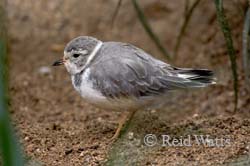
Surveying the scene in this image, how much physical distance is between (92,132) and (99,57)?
0.58 m

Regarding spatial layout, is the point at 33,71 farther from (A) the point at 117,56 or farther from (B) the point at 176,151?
(B) the point at 176,151

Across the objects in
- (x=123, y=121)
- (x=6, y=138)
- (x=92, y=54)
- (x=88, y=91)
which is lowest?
(x=123, y=121)

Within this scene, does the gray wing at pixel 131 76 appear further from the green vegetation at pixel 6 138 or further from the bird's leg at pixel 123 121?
the green vegetation at pixel 6 138

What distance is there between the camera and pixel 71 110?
20.0 feet

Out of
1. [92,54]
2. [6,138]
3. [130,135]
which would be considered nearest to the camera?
[6,138]

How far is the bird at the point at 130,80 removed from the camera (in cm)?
440

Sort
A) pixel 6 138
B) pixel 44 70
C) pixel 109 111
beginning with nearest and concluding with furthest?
pixel 6 138 < pixel 109 111 < pixel 44 70

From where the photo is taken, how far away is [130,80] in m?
4.42

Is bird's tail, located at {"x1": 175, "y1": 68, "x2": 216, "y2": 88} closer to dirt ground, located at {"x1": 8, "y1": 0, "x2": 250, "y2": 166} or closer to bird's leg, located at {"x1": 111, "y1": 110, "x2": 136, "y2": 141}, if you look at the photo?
dirt ground, located at {"x1": 8, "y1": 0, "x2": 250, "y2": 166}

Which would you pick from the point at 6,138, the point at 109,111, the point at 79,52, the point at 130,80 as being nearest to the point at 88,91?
the point at 130,80

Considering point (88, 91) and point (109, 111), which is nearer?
point (88, 91)

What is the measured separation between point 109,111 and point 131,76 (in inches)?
59.1

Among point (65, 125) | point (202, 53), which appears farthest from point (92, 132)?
point (202, 53)

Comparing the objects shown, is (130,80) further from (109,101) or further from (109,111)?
(109,111)
